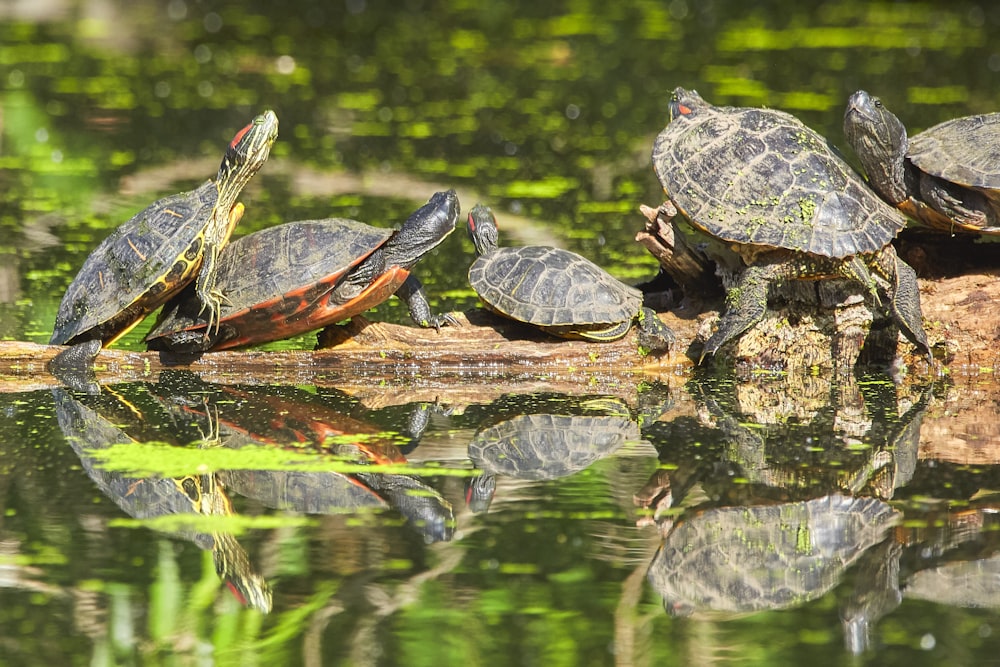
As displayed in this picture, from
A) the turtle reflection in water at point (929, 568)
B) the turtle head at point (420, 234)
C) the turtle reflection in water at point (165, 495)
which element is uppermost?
the turtle head at point (420, 234)

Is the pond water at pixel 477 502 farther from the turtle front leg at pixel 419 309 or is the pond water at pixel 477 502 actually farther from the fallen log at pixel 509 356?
the turtle front leg at pixel 419 309

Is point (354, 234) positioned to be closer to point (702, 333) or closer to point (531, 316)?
point (531, 316)

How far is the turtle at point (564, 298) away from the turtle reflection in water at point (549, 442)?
324 mm

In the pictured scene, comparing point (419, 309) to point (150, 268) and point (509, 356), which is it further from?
point (150, 268)

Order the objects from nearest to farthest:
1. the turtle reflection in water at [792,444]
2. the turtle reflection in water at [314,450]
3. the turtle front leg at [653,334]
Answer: the turtle reflection in water at [314,450] < the turtle reflection in water at [792,444] < the turtle front leg at [653,334]

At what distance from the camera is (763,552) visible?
337cm

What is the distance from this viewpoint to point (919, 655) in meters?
2.88

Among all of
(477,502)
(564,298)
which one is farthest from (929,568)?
(564,298)

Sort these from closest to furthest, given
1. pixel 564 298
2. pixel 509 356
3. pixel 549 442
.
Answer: pixel 549 442, pixel 564 298, pixel 509 356

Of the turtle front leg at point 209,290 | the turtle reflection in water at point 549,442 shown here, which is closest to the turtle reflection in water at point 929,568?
the turtle reflection in water at point 549,442

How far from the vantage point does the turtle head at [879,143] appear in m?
4.77

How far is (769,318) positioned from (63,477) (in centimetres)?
274

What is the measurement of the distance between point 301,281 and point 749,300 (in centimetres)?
173

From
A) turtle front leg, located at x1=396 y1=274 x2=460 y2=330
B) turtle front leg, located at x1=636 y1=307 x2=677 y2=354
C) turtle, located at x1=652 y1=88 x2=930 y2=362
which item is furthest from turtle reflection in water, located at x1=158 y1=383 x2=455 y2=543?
turtle, located at x1=652 y1=88 x2=930 y2=362
